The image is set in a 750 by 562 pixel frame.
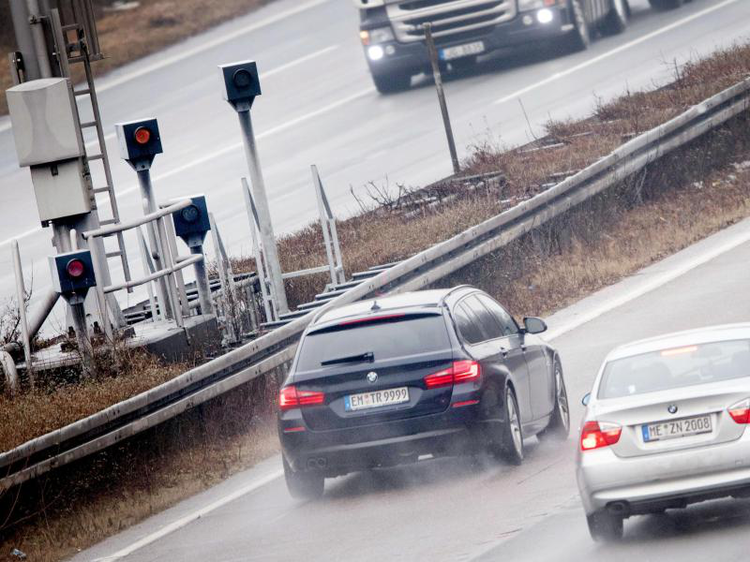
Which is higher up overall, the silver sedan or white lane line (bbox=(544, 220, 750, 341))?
the silver sedan

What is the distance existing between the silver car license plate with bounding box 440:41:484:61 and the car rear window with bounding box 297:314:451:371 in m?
18.6

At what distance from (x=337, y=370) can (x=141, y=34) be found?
27004mm

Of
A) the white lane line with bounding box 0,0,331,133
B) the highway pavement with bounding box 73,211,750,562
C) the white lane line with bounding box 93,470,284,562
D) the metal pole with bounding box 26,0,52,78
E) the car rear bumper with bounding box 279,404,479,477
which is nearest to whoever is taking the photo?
the highway pavement with bounding box 73,211,750,562

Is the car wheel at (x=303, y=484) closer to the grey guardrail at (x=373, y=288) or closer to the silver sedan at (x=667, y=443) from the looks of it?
the grey guardrail at (x=373, y=288)

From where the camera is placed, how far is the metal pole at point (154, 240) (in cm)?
1653

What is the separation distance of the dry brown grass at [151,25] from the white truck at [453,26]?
24.3ft

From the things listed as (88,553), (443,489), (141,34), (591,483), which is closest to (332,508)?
(443,489)

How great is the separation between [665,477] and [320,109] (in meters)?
22.5

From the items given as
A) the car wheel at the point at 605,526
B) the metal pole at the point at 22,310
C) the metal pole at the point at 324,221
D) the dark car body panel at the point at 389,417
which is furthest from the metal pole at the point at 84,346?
the car wheel at the point at 605,526

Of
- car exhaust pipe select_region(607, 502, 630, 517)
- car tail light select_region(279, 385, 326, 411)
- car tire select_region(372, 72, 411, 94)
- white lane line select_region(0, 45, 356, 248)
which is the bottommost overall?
car exhaust pipe select_region(607, 502, 630, 517)

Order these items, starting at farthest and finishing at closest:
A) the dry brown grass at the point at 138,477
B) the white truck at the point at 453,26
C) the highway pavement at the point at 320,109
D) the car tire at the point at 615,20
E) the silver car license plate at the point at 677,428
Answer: the car tire at the point at 615,20 < the white truck at the point at 453,26 < the highway pavement at the point at 320,109 < the dry brown grass at the point at 138,477 < the silver car license plate at the point at 677,428

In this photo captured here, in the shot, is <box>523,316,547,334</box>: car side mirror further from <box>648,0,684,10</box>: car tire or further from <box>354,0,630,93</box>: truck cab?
<box>648,0,684,10</box>: car tire

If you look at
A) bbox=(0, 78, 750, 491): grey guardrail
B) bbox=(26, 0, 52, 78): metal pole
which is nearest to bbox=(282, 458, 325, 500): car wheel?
bbox=(0, 78, 750, 491): grey guardrail

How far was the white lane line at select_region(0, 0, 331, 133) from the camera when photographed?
34.8 m
